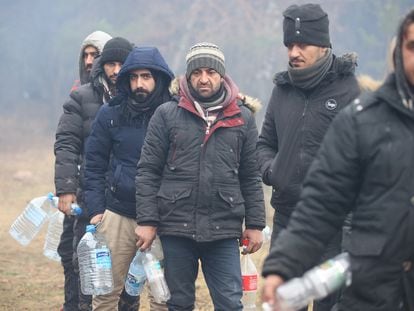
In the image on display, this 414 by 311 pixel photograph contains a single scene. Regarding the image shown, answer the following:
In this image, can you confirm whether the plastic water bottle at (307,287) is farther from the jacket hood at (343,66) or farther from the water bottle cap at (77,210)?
the water bottle cap at (77,210)

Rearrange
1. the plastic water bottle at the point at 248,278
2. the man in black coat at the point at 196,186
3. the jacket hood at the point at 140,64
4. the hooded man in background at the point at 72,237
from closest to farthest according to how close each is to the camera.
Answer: the man in black coat at the point at 196,186 → the jacket hood at the point at 140,64 → the plastic water bottle at the point at 248,278 → the hooded man in background at the point at 72,237

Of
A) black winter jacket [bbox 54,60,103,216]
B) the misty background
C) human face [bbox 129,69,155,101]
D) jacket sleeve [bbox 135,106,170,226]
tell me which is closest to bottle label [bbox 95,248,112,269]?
jacket sleeve [bbox 135,106,170,226]

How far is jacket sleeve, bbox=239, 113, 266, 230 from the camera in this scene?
18.5 feet

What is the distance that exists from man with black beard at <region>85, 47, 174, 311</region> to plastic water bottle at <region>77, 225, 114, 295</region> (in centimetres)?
4

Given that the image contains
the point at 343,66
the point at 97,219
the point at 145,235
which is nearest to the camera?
the point at 343,66

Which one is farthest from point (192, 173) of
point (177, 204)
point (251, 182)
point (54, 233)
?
point (54, 233)

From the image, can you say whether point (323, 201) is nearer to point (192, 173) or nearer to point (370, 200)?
point (370, 200)

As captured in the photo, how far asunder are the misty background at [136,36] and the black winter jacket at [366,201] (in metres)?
20.7

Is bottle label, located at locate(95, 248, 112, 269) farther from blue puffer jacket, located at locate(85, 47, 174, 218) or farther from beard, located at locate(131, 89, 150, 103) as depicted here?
beard, located at locate(131, 89, 150, 103)

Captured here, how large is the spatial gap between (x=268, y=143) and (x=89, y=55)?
265cm

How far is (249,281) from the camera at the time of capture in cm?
626

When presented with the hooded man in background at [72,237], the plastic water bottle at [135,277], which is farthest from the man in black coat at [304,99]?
the hooded man in background at [72,237]

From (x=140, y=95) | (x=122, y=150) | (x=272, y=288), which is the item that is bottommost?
(x=272, y=288)

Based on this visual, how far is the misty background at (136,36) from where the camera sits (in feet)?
80.9
